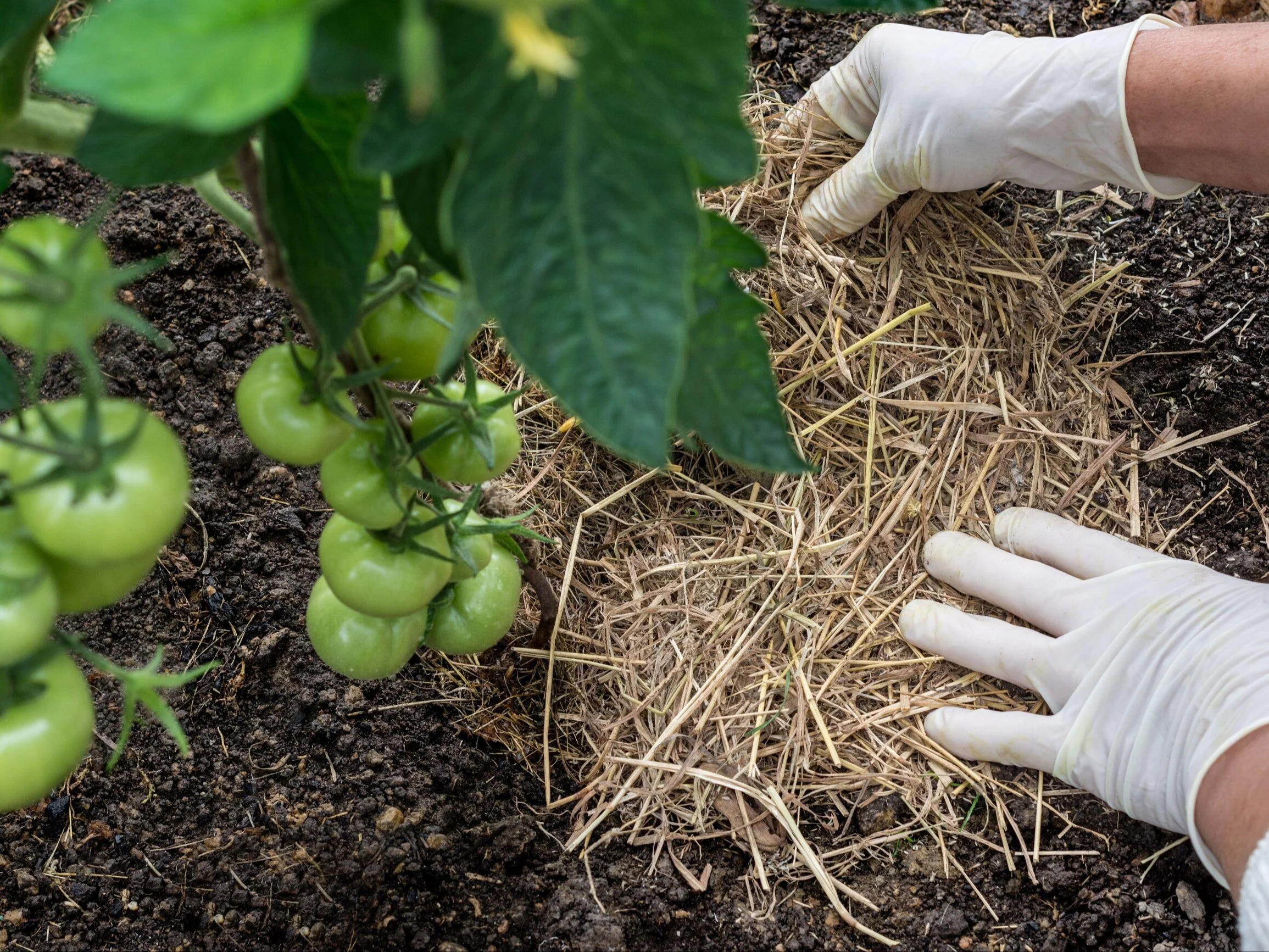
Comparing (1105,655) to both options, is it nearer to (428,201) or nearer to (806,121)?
(806,121)

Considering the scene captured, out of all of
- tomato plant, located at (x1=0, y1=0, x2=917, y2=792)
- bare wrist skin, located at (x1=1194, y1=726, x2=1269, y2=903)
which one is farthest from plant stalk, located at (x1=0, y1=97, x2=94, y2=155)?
bare wrist skin, located at (x1=1194, y1=726, x2=1269, y2=903)

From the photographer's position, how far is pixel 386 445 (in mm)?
702

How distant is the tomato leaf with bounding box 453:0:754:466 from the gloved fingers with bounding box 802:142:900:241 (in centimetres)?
120

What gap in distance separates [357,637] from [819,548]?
32.5 inches

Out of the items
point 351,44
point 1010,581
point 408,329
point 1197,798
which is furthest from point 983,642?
point 351,44

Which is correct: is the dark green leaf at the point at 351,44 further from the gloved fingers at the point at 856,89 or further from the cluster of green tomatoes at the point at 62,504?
the gloved fingers at the point at 856,89

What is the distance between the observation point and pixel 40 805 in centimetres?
122

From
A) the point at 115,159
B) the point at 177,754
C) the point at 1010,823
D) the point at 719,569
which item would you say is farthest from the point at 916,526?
the point at 115,159

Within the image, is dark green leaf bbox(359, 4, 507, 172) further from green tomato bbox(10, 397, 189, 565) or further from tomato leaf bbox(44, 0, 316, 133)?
green tomato bbox(10, 397, 189, 565)

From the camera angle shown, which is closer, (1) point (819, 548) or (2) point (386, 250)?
(2) point (386, 250)

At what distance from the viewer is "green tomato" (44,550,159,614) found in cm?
55

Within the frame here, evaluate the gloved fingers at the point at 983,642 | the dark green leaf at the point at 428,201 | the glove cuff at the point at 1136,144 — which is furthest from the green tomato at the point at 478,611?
the glove cuff at the point at 1136,144

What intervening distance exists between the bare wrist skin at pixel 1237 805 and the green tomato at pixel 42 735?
1.25 m

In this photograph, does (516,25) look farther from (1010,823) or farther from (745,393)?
(1010,823)
